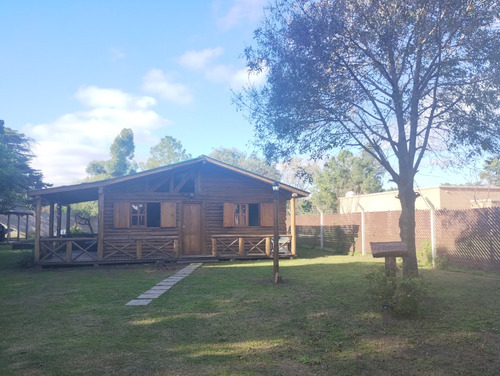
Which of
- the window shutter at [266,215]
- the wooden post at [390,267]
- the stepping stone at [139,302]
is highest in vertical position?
the window shutter at [266,215]

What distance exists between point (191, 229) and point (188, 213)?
656 mm

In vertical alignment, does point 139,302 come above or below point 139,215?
below

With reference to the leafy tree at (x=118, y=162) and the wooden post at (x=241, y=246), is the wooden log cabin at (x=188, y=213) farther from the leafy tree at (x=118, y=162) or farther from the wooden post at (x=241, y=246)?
the leafy tree at (x=118, y=162)

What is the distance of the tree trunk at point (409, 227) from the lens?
638 centimetres

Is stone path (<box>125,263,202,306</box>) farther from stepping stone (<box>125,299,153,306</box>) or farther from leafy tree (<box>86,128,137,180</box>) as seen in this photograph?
leafy tree (<box>86,128,137,180</box>)

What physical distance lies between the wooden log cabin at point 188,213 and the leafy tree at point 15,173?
1496mm

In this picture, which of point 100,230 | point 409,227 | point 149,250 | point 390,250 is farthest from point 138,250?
point 390,250

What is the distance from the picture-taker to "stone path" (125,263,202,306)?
22.7 feet

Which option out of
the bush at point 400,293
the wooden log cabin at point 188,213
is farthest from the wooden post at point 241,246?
the bush at point 400,293

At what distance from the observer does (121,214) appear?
13.9 metres

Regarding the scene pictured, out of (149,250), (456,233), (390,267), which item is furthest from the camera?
(149,250)

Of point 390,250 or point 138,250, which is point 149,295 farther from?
point 138,250

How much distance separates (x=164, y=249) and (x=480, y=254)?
1050cm

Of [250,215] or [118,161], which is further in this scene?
[118,161]
